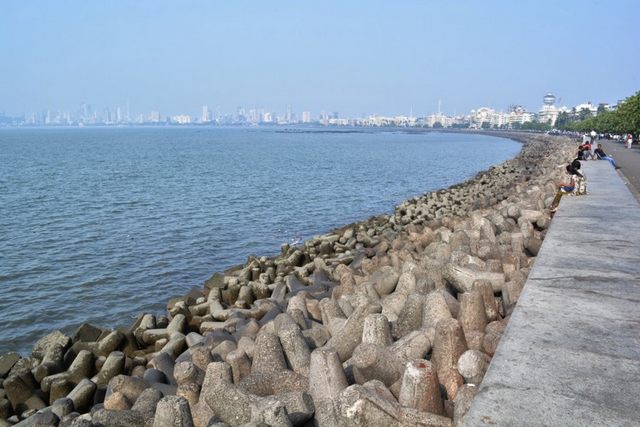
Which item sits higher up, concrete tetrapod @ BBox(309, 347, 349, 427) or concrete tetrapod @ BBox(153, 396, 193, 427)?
concrete tetrapod @ BBox(309, 347, 349, 427)

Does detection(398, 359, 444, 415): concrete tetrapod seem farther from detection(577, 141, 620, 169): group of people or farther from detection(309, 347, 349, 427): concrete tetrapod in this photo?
detection(577, 141, 620, 169): group of people

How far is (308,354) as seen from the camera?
422 centimetres

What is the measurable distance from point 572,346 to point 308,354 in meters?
1.75

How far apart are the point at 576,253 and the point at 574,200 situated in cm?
426

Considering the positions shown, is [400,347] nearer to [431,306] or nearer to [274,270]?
[431,306]

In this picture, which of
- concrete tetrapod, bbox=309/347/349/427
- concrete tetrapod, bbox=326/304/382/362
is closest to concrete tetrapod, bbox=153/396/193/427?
concrete tetrapod, bbox=309/347/349/427

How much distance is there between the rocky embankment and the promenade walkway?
0.83ft

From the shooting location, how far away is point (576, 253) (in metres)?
5.77

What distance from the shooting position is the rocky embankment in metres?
3.24

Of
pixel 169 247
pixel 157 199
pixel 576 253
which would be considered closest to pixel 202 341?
pixel 576 253

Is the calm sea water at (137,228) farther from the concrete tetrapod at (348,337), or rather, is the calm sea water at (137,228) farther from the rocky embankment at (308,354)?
the concrete tetrapod at (348,337)

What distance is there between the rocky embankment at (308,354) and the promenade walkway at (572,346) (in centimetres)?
25

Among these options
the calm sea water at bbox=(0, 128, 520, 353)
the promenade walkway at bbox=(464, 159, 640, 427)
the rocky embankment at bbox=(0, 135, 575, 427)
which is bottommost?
the calm sea water at bbox=(0, 128, 520, 353)

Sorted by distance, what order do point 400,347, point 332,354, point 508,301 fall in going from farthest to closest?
point 508,301, point 400,347, point 332,354
